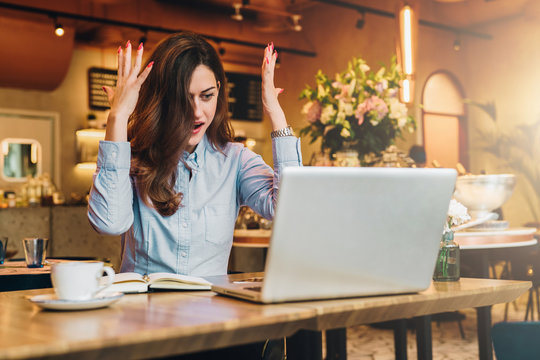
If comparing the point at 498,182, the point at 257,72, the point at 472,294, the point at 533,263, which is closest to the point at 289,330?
the point at 472,294

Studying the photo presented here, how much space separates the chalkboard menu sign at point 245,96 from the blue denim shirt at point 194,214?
25.0ft

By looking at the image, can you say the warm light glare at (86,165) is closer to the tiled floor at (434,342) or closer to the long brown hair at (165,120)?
the tiled floor at (434,342)

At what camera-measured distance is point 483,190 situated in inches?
121

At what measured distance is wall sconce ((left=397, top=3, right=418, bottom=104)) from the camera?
157 inches

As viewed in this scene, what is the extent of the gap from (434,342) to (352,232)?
3808 millimetres

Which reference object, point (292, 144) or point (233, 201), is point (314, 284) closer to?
point (292, 144)

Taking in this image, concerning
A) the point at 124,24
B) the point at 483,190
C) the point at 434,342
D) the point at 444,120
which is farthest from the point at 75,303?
the point at 444,120

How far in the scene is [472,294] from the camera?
1228mm

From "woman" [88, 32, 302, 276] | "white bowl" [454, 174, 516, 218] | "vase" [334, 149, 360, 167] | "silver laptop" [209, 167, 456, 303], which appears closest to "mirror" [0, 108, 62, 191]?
"vase" [334, 149, 360, 167]

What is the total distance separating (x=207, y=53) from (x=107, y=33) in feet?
21.2

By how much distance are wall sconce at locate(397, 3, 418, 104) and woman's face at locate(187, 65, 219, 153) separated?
2.44 meters

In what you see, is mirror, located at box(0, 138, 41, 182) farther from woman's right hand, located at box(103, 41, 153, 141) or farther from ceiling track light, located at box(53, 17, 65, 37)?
woman's right hand, located at box(103, 41, 153, 141)

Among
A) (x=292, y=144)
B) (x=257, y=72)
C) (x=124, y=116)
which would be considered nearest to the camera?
(x=124, y=116)

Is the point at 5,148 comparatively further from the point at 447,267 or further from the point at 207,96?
the point at 447,267
